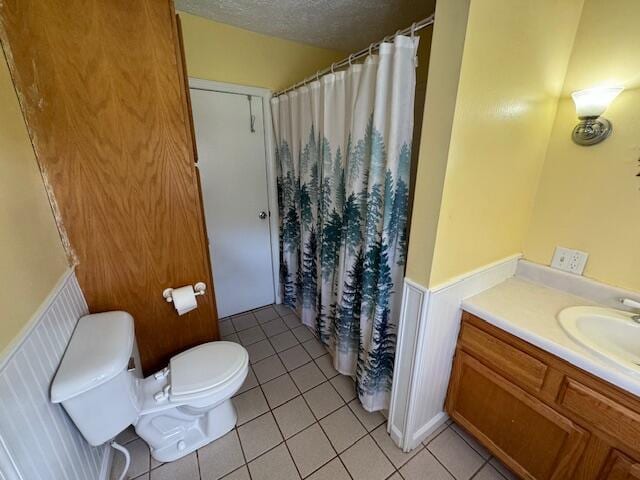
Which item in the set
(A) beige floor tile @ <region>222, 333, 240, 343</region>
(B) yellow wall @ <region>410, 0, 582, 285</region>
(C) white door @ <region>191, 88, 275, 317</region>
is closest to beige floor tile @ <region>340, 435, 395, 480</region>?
(B) yellow wall @ <region>410, 0, 582, 285</region>

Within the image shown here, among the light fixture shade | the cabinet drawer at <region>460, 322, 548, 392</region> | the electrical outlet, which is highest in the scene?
the light fixture shade

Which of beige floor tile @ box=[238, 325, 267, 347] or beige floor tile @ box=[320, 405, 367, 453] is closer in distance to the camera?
beige floor tile @ box=[320, 405, 367, 453]

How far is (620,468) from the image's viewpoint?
2.77 ft

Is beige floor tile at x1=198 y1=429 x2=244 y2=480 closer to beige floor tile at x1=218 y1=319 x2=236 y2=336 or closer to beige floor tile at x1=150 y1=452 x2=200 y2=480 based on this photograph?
beige floor tile at x1=150 y1=452 x2=200 y2=480

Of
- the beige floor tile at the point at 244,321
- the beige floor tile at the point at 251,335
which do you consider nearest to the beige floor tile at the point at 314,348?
the beige floor tile at the point at 251,335

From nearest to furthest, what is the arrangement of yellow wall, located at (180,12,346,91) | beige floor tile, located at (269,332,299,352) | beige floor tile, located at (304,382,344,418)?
1. beige floor tile, located at (304,382,344,418)
2. yellow wall, located at (180,12,346,91)
3. beige floor tile, located at (269,332,299,352)

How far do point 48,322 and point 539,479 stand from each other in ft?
6.39

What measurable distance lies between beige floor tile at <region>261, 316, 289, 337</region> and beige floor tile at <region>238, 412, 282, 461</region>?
2.41ft

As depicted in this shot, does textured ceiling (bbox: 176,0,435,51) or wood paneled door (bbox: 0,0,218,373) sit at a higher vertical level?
textured ceiling (bbox: 176,0,435,51)

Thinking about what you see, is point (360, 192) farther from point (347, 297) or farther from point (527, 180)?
point (527, 180)

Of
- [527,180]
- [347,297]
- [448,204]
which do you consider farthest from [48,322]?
[527,180]

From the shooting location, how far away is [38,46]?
94 centimetres

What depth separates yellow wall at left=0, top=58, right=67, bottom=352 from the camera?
73cm

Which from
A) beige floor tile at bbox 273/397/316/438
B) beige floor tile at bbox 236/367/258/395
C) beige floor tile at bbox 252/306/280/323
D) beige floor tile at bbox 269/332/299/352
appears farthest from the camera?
beige floor tile at bbox 252/306/280/323
